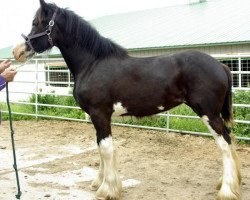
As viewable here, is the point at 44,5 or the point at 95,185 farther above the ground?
the point at 44,5

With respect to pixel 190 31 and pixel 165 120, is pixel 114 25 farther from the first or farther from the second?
pixel 165 120

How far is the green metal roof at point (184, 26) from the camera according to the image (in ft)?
40.4

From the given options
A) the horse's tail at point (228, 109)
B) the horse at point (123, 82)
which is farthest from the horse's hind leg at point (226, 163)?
the horse's tail at point (228, 109)

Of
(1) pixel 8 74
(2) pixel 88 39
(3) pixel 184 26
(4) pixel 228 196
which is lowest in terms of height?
(4) pixel 228 196

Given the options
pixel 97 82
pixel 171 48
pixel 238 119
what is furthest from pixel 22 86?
pixel 97 82

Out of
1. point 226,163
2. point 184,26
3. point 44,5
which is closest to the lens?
point 226,163

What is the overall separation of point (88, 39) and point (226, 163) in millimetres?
2169

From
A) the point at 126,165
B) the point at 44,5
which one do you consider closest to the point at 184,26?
the point at 126,165

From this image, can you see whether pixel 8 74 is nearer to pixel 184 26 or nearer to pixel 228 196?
pixel 228 196

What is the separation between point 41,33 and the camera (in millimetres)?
4160

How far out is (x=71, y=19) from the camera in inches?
166

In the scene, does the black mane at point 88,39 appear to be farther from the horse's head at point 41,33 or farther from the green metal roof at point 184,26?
the green metal roof at point 184,26

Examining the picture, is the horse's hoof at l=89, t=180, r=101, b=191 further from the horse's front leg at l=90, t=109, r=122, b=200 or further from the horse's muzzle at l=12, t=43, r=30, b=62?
the horse's muzzle at l=12, t=43, r=30, b=62

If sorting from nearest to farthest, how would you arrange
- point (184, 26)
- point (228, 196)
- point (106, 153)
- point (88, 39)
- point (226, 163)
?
point (228, 196) → point (226, 163) → point (106, 153) → point (88, 39) → point (184, 26)
